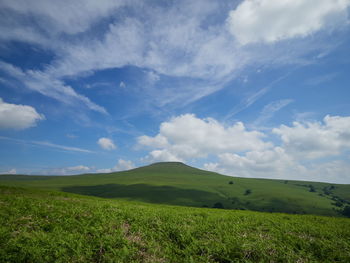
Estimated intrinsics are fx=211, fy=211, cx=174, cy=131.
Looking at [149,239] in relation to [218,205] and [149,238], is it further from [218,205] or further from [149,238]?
[218,205]

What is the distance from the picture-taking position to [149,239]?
10.9 metres

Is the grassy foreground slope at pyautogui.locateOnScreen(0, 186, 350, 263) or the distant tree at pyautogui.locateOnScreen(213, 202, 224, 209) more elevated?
the grassy foreground slope at pyautogui.locateOnScreen(0, 186, 350, 263)

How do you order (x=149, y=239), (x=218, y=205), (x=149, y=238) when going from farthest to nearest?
(x=218, y=205) < (x=149, y=238) < (x=149, y=239)

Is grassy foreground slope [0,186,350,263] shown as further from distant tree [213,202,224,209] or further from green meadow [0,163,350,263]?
distant tree [213,202,224,209]

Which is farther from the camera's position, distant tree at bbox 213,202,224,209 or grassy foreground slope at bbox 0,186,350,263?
distant tree at bbox 213,202,224,209

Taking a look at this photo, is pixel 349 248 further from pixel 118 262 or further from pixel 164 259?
pixel 118 262

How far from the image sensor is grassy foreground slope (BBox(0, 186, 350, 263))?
29.3 feet

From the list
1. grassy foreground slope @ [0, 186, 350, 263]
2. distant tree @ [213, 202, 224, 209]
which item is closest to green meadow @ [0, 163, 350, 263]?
grassy foreground slope @ [0, 186, 350, 263]

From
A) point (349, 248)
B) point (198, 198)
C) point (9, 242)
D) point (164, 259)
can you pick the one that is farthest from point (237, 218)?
point (198, 198)

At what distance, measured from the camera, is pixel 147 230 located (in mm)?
11953

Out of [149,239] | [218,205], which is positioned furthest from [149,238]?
[218,205]

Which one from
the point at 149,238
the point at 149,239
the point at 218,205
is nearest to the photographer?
the point at 149,239

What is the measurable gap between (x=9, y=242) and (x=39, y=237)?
1.10 meters

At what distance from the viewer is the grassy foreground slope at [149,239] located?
8.95 metres
